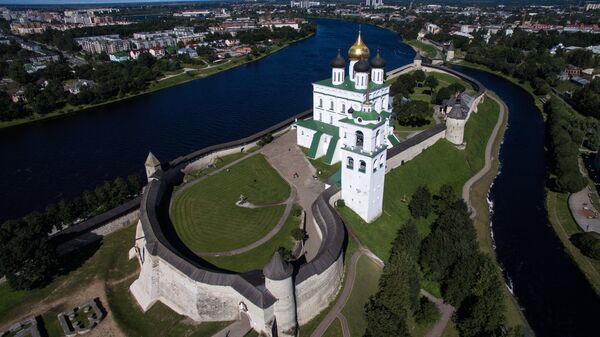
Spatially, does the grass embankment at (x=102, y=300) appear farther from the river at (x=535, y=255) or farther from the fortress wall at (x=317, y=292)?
the river at (x=535, y=255)

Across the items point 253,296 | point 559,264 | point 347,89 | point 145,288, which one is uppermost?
point 347,89

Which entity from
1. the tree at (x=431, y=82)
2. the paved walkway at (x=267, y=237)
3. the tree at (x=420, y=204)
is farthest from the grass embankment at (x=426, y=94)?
the paved walkway at (x=267, y=237)

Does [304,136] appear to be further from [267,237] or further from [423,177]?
[267,237]

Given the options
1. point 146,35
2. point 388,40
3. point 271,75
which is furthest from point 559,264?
point 146,35

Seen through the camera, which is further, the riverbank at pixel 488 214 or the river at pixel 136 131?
the river at pixel 136 131

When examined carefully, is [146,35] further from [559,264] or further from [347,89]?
[559,264]

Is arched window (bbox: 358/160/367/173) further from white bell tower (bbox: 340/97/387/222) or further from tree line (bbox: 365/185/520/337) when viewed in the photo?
tree line (bbox: 365/185/520/337)

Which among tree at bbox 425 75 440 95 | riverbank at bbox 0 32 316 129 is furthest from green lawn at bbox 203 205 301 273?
riverbank at bbox 0 32 316 129
